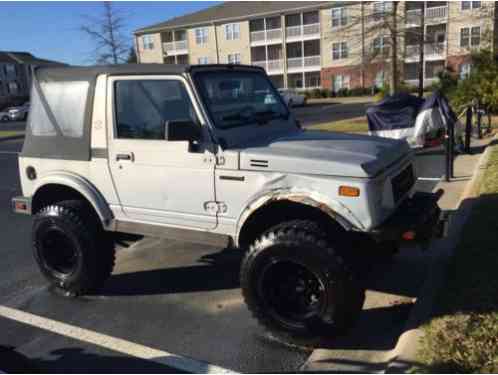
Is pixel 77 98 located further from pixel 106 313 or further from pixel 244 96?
pixel 106 313

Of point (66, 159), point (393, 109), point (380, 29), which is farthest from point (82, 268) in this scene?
point (380, 29)

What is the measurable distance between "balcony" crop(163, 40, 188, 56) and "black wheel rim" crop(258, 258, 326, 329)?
48211 mm

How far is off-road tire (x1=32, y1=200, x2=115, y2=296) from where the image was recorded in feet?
14.9

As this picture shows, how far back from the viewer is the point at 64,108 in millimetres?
4512

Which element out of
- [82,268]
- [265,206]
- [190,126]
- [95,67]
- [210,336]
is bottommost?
[210,336]

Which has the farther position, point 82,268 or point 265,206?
point 82,268

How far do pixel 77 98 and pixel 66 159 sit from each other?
606 mm

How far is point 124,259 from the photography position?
5875 millimetres

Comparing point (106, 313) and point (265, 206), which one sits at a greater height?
point (265, 206)

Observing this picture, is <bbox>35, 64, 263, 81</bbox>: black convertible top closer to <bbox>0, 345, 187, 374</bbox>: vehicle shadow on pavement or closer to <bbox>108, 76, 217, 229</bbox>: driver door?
<bbox>108, 76, 217, 229</bbox>: driver door

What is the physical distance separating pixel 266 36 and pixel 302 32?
3695mm

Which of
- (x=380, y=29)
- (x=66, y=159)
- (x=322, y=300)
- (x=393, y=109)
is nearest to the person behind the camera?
(x=322, y=300)

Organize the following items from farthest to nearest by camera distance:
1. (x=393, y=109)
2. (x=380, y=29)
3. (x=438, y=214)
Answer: (x=380, y=29), (x=393, y=109), (x=438, y=214)

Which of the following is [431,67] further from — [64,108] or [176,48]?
[64,108]
